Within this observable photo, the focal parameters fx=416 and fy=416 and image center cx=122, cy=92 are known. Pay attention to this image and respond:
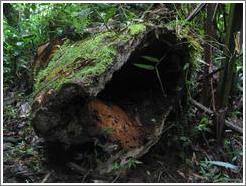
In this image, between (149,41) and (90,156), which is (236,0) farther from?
(90,156)

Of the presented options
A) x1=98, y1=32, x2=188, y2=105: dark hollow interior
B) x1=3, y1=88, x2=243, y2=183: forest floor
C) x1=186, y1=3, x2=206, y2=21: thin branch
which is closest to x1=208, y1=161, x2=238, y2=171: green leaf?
x1=3, y1=88, x2=243, y2=183: forest floor

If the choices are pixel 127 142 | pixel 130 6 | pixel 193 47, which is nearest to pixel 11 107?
pixel 127 142

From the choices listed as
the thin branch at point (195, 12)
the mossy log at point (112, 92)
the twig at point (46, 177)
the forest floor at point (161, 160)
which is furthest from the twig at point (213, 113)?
the twig at point (46, 177)

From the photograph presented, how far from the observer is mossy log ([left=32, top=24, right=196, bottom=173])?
212 cm

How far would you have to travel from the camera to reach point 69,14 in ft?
12.3

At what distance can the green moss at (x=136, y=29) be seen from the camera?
2338 millimetres

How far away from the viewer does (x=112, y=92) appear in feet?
9.31

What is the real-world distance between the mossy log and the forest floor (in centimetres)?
11

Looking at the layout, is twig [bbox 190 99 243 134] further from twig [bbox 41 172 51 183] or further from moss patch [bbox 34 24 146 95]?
twig [bbox 41 172 51 183]

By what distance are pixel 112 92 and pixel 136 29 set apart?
62cm

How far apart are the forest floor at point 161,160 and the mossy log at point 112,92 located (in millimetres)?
109

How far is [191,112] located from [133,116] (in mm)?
471

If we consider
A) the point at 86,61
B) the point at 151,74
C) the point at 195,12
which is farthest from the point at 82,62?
the point at 195,12

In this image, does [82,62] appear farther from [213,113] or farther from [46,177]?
[213,113]
